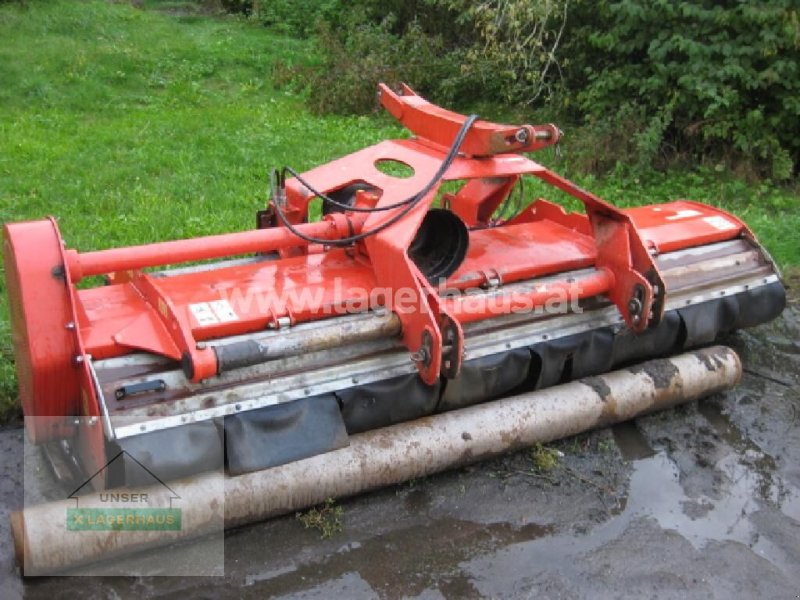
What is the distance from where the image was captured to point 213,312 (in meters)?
3.46

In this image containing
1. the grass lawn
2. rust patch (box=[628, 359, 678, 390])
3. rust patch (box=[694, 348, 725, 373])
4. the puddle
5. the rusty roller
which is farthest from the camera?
the grass lawn

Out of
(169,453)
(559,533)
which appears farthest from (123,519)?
(559,533)

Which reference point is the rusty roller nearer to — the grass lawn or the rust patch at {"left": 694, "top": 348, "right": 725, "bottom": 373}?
the rust patch at {"left": 694, "top": 348, "right": 725, "bottom": 373}

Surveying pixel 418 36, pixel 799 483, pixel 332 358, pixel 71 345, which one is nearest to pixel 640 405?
pixel 799 483

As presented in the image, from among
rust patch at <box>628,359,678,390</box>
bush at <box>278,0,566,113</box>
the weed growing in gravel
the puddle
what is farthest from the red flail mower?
bush at <box>278,0,566,113</box>

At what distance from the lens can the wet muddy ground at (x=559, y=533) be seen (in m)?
3.19

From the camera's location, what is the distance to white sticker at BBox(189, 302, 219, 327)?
11.1 ft

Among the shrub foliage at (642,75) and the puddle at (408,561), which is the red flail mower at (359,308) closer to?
the puddle at (408,561)

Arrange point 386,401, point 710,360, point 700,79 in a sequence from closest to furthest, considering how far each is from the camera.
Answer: point 386,401
point 710,360
point 700,79

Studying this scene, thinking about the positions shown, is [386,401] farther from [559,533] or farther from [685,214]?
[685,214]

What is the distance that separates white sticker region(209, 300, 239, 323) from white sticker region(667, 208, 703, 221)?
2.49 m

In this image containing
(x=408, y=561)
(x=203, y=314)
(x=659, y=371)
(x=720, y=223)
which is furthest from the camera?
(x=720, y=223)

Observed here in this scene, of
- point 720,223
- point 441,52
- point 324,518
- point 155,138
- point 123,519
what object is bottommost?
point 155,138

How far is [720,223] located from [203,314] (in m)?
2.84
